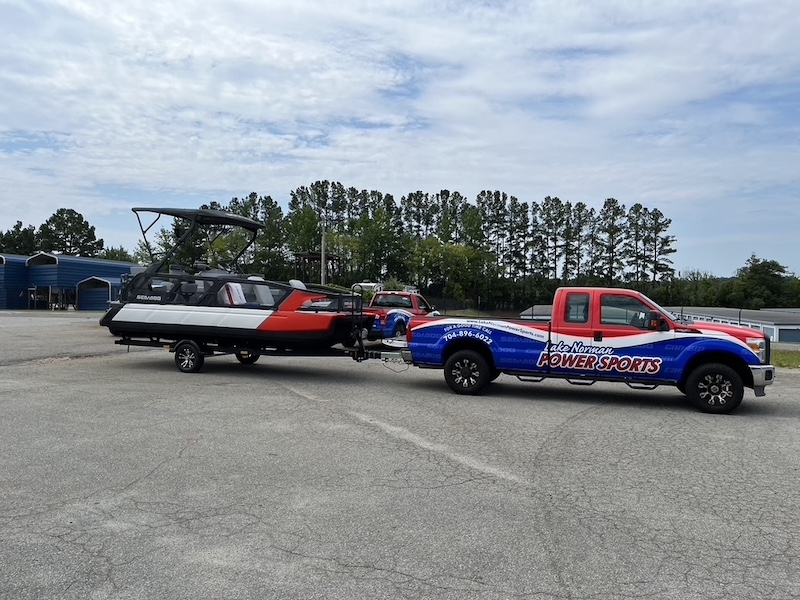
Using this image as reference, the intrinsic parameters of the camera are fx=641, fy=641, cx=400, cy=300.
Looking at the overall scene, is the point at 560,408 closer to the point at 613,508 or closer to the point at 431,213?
the point at 613,508

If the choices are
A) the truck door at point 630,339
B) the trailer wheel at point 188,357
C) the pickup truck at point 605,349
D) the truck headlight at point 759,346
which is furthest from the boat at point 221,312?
the truck headlight at point 759,346

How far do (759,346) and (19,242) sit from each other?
11231 centimetres

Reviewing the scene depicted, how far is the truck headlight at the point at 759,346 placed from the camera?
968 cm

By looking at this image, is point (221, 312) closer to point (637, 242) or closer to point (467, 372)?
point (467, 372)

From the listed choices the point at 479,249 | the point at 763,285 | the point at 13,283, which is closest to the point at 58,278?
the point at 13,283

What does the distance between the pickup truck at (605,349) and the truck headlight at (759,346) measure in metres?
0.02

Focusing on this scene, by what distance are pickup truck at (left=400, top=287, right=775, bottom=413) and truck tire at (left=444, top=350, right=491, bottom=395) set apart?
0.02 m

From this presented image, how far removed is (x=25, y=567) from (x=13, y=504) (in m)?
1.35

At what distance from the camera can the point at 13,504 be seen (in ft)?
17.0

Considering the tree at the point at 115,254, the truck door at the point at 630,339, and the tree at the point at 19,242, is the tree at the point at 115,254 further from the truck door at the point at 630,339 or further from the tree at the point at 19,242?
the truck door at the point at 630,339

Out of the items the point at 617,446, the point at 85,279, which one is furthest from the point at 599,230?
the point at 617,446

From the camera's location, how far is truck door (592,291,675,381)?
32.5 ft

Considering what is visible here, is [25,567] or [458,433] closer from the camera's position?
[25,567]

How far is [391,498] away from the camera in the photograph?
546 centimetres
